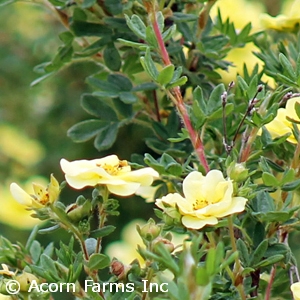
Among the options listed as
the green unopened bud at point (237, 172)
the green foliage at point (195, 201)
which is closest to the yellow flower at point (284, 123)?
the green foliage at point (195, 201)

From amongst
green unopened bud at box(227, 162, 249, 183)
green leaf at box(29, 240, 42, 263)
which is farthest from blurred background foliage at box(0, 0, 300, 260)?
green unopened bud at box(227, 162, 249, 183)

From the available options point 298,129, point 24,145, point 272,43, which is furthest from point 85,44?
point 24,145

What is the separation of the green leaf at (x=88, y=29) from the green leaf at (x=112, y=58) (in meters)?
0.02

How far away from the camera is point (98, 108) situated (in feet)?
3.09

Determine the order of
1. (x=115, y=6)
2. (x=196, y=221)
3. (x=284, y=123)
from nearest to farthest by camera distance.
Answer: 1. (x=196, y=221)
2. (x=284, y=123)
3. (x=115, y=6)

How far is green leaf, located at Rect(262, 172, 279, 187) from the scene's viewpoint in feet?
2.04

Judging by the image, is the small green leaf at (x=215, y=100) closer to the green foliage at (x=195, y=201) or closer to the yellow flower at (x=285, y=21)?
the green foliage at (x=195, y=201)

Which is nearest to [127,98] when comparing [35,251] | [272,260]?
[35,251]

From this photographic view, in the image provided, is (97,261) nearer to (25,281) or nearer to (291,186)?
(25,281)

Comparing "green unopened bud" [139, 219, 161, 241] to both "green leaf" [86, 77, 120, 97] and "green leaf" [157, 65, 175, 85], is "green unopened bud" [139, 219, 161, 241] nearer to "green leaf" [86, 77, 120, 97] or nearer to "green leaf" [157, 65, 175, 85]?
"green leaf" [157, 65, 175, 85]

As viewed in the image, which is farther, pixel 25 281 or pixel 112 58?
pixel 112 58

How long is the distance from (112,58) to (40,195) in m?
0.32

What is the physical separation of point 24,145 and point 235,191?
1.41 metres

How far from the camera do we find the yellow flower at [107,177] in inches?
23.9
